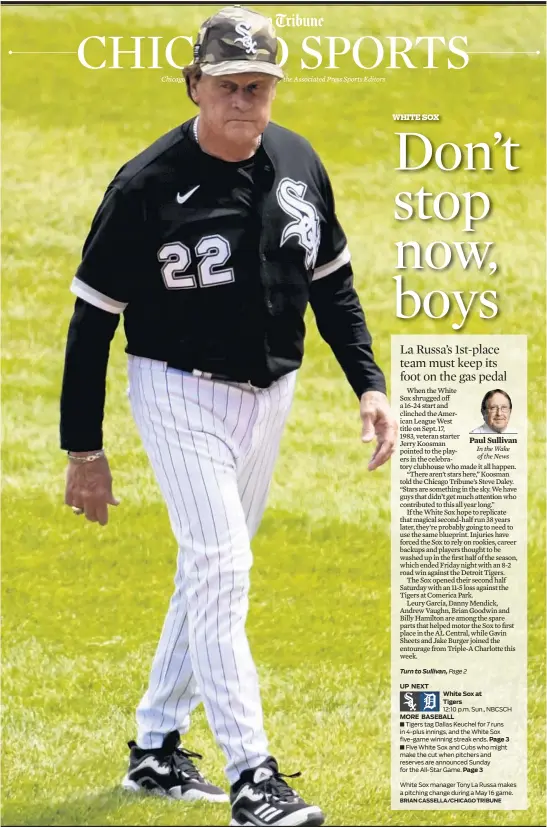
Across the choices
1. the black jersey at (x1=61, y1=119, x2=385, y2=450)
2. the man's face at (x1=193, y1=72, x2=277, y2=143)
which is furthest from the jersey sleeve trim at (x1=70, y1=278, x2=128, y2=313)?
the man's face at (x1=193, y1=72, x2=277, y2=143)

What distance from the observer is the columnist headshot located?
19.1ft

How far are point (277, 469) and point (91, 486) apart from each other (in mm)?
2281

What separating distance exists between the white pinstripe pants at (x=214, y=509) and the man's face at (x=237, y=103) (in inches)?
28.0

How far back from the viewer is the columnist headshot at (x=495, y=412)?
5.82 m

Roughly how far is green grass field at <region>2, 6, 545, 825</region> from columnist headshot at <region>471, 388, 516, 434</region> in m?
0.27

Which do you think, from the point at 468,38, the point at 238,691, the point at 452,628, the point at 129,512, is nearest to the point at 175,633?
the point at 238,691

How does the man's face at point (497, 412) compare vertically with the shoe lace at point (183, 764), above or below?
above

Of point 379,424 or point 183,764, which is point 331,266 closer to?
point 379,424

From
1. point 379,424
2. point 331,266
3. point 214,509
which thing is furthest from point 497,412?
point 214,509

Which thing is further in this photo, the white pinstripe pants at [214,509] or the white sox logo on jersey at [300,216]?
the white sox logo on jersey at [300,216]

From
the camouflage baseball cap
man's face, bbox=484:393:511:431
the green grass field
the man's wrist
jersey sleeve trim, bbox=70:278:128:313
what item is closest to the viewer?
the camouflage baseball cap

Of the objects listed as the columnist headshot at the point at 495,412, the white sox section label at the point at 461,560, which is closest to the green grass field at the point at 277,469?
the white sox section label at the point at 461,560

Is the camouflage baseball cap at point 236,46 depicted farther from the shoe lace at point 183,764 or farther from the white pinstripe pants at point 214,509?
the shoe lace at point 183,764

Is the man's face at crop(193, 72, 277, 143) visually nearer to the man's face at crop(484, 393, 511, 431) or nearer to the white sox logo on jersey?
the white sox logo on jersey
